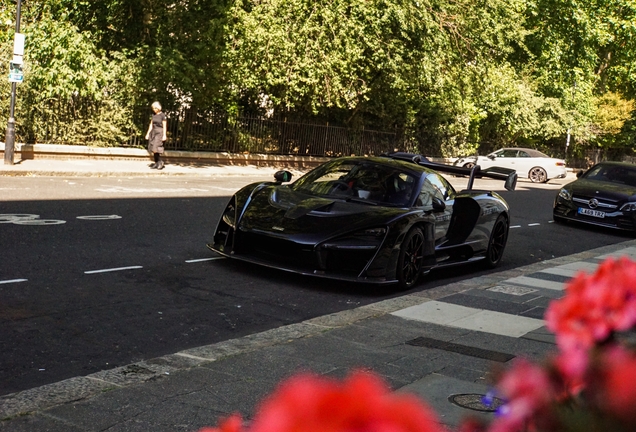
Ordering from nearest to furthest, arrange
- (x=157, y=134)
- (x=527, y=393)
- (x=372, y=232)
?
(x=527, y=393) → (x=372, y=232) → (x=157, y=134)

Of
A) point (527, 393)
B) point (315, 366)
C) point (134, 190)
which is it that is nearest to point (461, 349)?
point (315, 366)

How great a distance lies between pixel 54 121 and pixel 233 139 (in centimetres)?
837

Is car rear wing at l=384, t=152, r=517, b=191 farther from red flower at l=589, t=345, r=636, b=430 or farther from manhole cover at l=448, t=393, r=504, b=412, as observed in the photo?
red flower at l=589, t=345, r=636, b=430

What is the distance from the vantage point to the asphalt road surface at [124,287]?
20.4ft

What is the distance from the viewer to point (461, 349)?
21.7ft

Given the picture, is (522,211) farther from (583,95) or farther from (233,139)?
(583,95)

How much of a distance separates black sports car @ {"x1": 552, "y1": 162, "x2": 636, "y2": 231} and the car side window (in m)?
9.41

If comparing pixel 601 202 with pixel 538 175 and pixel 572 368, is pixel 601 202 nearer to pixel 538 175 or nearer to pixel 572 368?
pixel 572 368

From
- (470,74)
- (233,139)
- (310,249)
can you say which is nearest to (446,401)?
(310,249)

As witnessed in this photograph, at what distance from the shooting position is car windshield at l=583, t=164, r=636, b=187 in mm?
20641

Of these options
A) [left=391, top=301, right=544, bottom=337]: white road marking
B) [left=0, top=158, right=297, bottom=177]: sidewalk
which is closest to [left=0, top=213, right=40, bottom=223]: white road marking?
[left=391, top=301, right=544, bottom=337]: white road marking

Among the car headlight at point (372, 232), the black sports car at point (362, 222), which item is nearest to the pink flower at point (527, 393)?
the black sports car at point (362, 222)

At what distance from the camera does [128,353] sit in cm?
614

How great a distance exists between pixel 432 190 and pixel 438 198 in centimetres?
12
